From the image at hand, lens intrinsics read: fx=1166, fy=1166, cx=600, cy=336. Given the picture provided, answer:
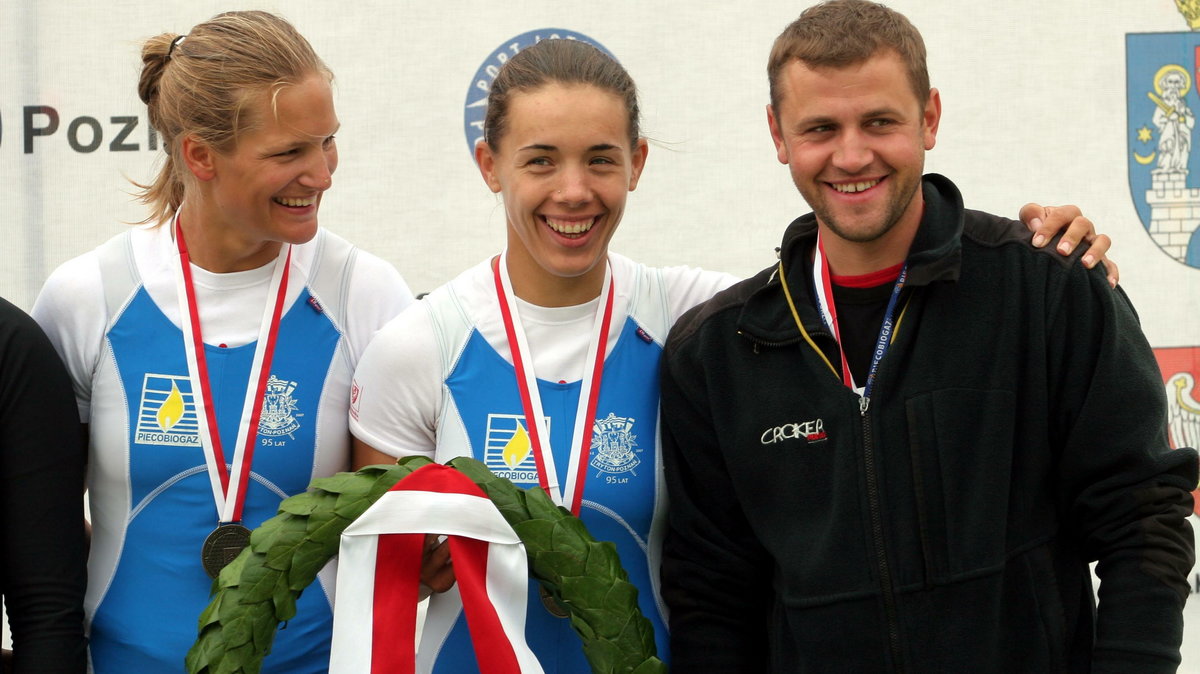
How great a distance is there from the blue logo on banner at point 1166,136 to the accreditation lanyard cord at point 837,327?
1540 millimetres

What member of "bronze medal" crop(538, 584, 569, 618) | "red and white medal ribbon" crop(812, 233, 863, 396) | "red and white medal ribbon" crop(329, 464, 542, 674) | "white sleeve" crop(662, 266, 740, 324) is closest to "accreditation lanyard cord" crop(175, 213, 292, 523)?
"red and white medal ribbon" crop(329, 464, 542, 674)

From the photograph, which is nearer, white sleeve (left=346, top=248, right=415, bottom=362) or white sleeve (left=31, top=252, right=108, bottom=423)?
white sleeve (left=31, top=252, right=108, bottom=423)

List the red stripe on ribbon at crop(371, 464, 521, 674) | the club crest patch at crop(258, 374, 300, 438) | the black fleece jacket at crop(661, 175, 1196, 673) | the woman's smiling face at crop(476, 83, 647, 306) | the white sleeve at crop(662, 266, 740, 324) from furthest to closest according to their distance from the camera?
1. the white sleeve at crop(662, 266, 740, 324)
2. the club crest patch at crop(258, 374, 300, 438)
3. the woman's smiling face at crop(476, 83, 647, 306)
4. the red stripe on ribbon at crop(371, 464, 521, 674)
5. the black fleece jacket at crop(661, 175, 1196, 673)

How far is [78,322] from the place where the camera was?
72.6 inches

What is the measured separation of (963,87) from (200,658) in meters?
2.22

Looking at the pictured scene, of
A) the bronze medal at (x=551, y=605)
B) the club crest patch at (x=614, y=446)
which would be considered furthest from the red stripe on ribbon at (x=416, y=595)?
the club crest patch at (x=614, y=446)

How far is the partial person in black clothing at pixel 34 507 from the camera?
5.43 feet

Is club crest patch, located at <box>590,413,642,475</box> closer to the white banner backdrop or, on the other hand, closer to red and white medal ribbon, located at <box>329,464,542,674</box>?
red and white medal ribbon, located at <box>329,464,542,674</box>

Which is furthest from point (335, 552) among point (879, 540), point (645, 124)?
point (645, 124)

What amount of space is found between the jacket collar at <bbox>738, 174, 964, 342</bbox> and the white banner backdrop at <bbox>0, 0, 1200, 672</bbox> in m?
1.20

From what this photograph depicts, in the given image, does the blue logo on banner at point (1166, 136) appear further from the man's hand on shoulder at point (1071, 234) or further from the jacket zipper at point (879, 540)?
the jacket zipper at point (879, 540)

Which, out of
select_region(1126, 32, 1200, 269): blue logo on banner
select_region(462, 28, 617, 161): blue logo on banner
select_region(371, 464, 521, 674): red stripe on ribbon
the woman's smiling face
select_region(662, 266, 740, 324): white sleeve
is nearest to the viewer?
select_region(371, 464, 521, 674): red stripe on ribbon

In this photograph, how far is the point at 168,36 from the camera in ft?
6.34

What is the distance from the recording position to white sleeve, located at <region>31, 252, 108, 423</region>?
1.84 metres
